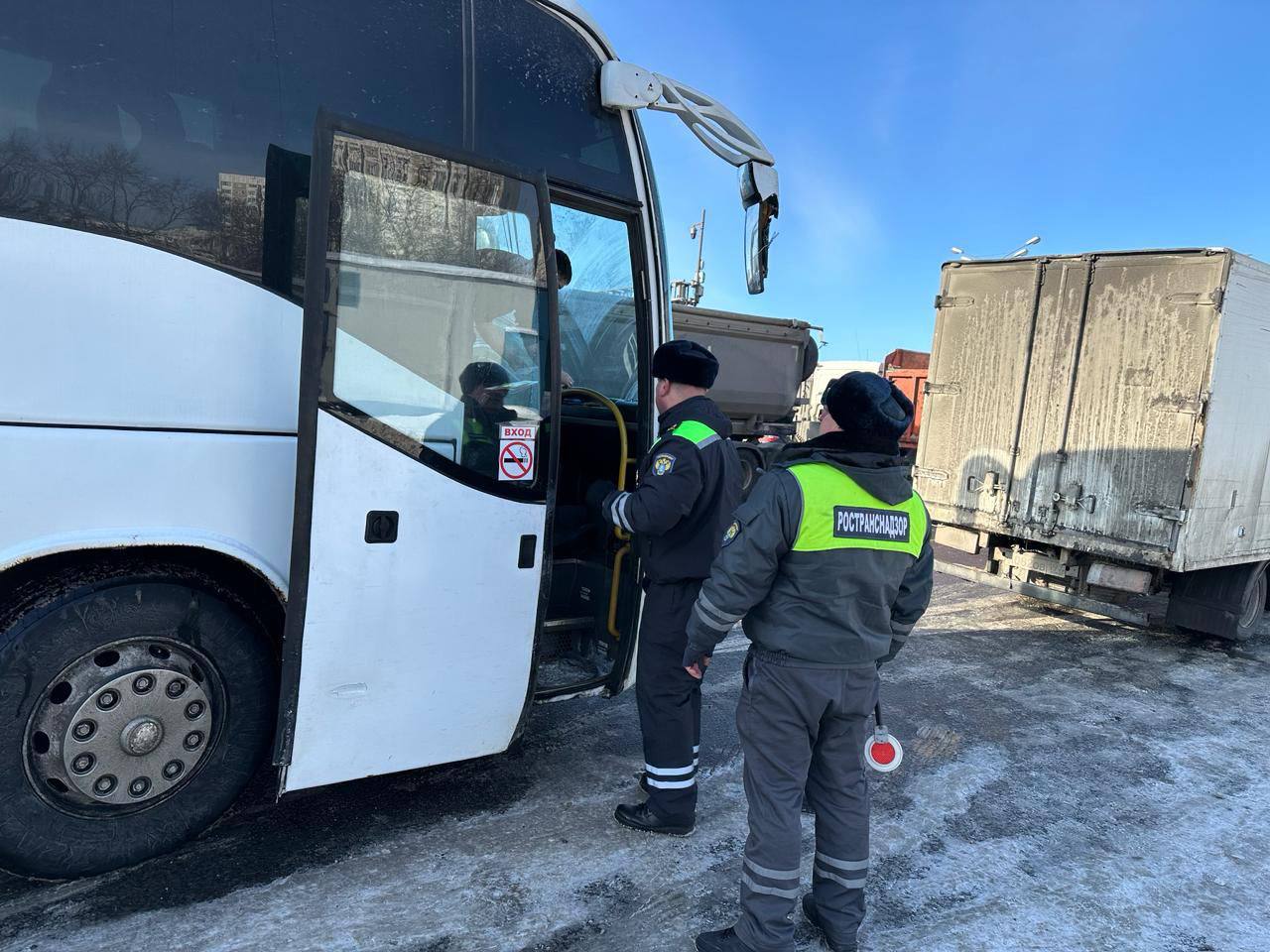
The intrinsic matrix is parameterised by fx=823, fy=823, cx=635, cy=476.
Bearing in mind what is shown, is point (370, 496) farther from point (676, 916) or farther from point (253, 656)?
point (676, 916)

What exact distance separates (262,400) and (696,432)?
1.57m

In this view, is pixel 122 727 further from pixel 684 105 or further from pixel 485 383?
pixel 684 105

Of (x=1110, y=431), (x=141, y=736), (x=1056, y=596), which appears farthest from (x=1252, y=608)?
(x=141, y=736)

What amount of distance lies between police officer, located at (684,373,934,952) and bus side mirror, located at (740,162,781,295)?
156 cm

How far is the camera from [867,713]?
2641 mm

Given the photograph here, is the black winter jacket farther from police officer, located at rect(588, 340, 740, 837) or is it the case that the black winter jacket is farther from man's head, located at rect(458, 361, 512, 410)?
man's head, located at rect(458, 361, 512, 410)

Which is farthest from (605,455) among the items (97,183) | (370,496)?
(97,183)

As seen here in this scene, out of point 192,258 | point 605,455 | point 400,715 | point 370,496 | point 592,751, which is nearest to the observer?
point 192,258

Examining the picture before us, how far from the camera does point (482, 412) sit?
9.94ft

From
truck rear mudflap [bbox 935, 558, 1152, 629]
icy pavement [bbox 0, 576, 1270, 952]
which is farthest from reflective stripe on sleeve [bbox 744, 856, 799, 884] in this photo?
truck rear mudflap [bbox 935, 558, 1152, 629]

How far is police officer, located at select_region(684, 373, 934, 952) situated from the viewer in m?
2.51

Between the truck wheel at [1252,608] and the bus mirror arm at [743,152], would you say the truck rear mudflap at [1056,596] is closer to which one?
the truck wheel at [1252,608]

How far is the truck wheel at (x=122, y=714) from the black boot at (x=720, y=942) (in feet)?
5.45

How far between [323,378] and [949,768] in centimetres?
349
